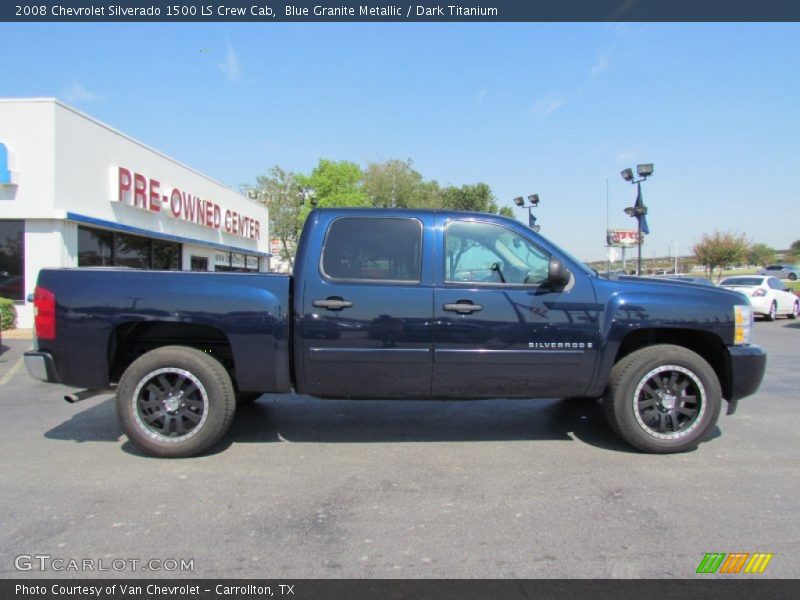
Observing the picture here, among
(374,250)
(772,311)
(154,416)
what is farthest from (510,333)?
(772,311)

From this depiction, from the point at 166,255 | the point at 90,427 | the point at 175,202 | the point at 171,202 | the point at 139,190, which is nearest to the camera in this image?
the point at 90,427

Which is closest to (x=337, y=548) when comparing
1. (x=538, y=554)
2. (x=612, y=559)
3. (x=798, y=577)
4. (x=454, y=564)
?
(x=454, y=564)

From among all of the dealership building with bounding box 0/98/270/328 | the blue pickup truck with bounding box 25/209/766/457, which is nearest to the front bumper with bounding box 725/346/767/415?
the blue pickup truck with bounding box 25/209/766/457

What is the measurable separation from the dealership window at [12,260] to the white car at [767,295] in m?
20.1

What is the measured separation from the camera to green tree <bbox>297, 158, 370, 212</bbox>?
1757 inches

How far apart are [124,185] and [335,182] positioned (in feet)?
101

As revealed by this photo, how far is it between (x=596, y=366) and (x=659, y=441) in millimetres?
797

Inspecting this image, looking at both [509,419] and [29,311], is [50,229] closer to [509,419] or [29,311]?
[29,311]

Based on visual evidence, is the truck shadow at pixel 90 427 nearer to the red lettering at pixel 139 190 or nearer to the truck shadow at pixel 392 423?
the truck shadow at pixel 392 423

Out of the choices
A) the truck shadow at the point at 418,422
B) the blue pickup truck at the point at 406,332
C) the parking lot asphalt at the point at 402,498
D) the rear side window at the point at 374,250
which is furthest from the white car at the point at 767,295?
the rear side window at the point at 374,250

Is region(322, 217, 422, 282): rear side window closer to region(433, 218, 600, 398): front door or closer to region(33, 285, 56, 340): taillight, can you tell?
region(433, 218, 600, 398): front door

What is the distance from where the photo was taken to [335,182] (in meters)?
45.8

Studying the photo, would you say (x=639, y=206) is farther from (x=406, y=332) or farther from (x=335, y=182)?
(x=335, y=182)

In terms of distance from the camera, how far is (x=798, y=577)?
2.64 meters
